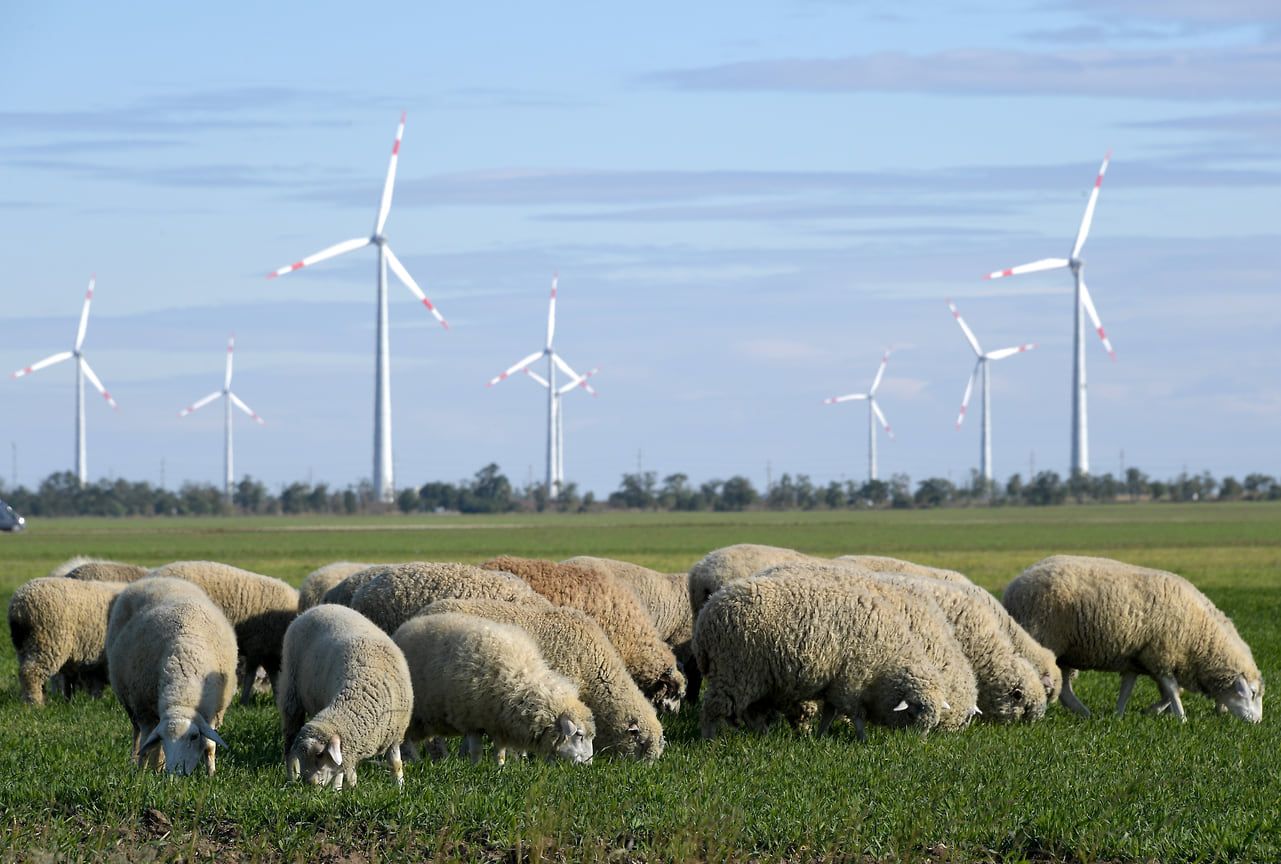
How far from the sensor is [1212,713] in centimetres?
1527

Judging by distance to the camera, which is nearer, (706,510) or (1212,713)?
(1212,713)

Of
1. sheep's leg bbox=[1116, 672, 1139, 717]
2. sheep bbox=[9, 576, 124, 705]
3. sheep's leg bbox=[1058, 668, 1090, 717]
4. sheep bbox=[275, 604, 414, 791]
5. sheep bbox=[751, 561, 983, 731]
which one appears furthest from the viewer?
sheep bbox=[9, 576, 124, 705]

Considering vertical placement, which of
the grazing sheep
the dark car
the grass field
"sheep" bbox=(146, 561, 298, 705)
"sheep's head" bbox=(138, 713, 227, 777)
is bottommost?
the dark car

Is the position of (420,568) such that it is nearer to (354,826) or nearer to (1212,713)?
(354,826)

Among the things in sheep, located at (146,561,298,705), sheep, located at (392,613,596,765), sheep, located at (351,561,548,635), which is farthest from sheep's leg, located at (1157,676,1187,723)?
sheep, located at (146,561,298,705)

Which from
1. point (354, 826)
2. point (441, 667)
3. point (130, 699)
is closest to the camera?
point (354, 826)

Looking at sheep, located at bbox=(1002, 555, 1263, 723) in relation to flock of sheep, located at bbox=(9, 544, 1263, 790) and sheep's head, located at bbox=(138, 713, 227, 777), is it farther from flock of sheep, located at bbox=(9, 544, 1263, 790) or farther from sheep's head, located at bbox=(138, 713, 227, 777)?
sheep's head, located at bbox=(138, 713, 227, 777)

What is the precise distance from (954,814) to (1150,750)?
132 inches

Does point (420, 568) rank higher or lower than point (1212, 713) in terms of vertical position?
higher

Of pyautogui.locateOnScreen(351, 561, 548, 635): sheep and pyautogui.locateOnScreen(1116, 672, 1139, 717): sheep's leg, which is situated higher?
pyautogui.locateOnScreen(351, 561, 548, 635): sheep

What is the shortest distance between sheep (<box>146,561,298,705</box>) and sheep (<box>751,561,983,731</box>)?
5586mm

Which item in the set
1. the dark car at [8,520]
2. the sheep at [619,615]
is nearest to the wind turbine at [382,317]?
the dark car at [8,520]

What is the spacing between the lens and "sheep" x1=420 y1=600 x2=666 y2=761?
11945mm

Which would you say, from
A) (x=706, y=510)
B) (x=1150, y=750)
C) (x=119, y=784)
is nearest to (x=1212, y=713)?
(x=1150, y=750)
